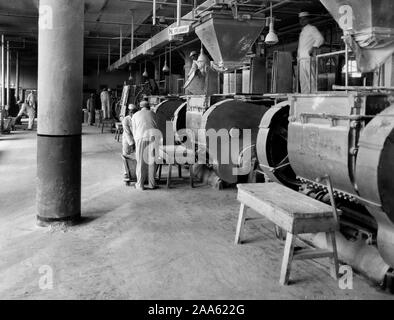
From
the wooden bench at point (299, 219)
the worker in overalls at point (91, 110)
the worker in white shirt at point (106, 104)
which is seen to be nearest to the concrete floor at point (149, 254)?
the wooden bench at point (299, 219)

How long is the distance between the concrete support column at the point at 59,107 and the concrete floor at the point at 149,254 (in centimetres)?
36

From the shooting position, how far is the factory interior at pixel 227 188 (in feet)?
11.0

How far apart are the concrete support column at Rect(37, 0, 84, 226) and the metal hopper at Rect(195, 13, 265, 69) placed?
1510 millimetres

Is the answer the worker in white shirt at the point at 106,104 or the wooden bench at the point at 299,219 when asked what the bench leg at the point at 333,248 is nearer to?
the wooden bench at the point at 299,219

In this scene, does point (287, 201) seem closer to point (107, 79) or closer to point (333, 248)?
point (333, 248)

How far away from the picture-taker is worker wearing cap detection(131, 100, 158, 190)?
23.5 ft

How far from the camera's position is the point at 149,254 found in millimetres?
4172

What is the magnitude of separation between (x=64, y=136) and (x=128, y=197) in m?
1.86

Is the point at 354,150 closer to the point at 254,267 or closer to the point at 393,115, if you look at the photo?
the point at 393,115

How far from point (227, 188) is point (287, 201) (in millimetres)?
3423

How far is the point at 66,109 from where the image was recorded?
16.1ft

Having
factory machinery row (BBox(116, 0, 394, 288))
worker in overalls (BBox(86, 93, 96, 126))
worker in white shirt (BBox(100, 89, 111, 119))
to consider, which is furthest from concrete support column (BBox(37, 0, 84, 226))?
worker in overalls (BBox(86, 93, 96, 126))

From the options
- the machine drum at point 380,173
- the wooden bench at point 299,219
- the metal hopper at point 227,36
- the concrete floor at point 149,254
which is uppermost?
the metal hopper at point 227,36

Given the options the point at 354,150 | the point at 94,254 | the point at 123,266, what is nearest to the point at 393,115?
the point at 354,150
